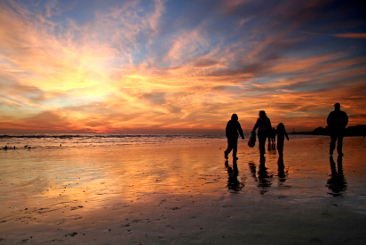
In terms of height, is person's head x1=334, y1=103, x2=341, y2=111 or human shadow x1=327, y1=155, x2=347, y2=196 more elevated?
person's head x1=334, y1=103, x2=341, y2=111

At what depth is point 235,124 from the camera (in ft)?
45.2

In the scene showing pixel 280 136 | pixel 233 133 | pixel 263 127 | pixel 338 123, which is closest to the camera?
pixel 338 123

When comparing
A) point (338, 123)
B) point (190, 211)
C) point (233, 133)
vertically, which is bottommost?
point (190, 211)

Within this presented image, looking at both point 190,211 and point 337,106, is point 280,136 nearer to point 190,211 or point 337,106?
point 337,106

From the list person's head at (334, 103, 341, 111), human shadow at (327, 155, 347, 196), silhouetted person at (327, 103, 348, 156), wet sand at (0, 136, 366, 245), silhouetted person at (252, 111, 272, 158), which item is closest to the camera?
wet sand at (0, 136, 366, 245)

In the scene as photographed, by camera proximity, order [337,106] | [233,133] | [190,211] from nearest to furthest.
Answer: [190,211] < [337,106] < [233,133]

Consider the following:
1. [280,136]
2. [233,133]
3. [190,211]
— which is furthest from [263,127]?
[190,211]

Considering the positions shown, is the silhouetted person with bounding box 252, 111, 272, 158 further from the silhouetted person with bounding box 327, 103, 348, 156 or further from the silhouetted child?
the silhouetted person with bounding box 327, 103, 348, 156

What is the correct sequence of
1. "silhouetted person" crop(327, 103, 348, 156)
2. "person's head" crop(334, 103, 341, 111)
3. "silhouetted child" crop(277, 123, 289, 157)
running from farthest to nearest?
"silhouetted child" crop(277, 123, 289, 157) → "person's head" crop(334, 103, 341, 111) → "silhouetted person" crop(327, 103, 348, 156)

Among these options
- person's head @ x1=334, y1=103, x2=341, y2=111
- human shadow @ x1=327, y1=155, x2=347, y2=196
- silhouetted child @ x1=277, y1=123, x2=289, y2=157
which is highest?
person's head @ x1=334, y1=103, x2=341, y2=111

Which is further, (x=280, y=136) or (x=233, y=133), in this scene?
(x=280, y=136)

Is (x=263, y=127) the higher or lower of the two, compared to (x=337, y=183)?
higher

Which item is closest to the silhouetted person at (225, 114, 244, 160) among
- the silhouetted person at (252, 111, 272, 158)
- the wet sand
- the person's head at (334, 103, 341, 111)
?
the silhouetted person at (252, 111, 272, 158)

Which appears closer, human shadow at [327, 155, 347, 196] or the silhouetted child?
human shadow at [327, 155, 347, 196]
